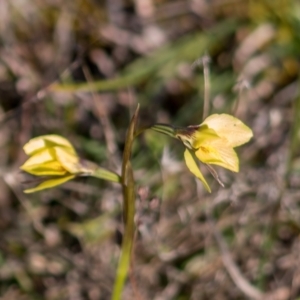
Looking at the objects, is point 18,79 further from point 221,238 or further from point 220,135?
point 220,135

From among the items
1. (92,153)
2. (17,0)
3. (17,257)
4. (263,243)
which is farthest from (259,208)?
(17,0)

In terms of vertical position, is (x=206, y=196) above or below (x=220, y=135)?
below

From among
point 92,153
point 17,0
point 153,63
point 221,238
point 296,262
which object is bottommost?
point 296,262

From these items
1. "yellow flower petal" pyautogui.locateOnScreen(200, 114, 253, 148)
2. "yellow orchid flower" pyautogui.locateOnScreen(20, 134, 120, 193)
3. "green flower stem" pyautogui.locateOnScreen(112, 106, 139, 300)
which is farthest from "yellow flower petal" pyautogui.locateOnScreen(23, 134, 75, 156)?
"yellow flower petal" pyautogui.locateOnScreen(200, 114, 253, 148)

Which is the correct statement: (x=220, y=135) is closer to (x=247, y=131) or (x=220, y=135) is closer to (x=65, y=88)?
(x=247, y=131)

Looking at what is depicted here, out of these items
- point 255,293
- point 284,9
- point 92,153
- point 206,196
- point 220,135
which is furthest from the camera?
point 284,9

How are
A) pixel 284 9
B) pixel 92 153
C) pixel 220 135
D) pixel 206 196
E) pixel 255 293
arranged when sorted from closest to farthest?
pixel 220 135 < pixel 255 293 < pixel 206 196 < pixel 92 153 < pixel 284 9

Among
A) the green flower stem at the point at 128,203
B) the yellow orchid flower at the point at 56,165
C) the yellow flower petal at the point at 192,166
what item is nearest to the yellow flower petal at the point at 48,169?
the yellow orchid flower at the point at 56,165

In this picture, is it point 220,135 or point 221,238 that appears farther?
point 221,238
